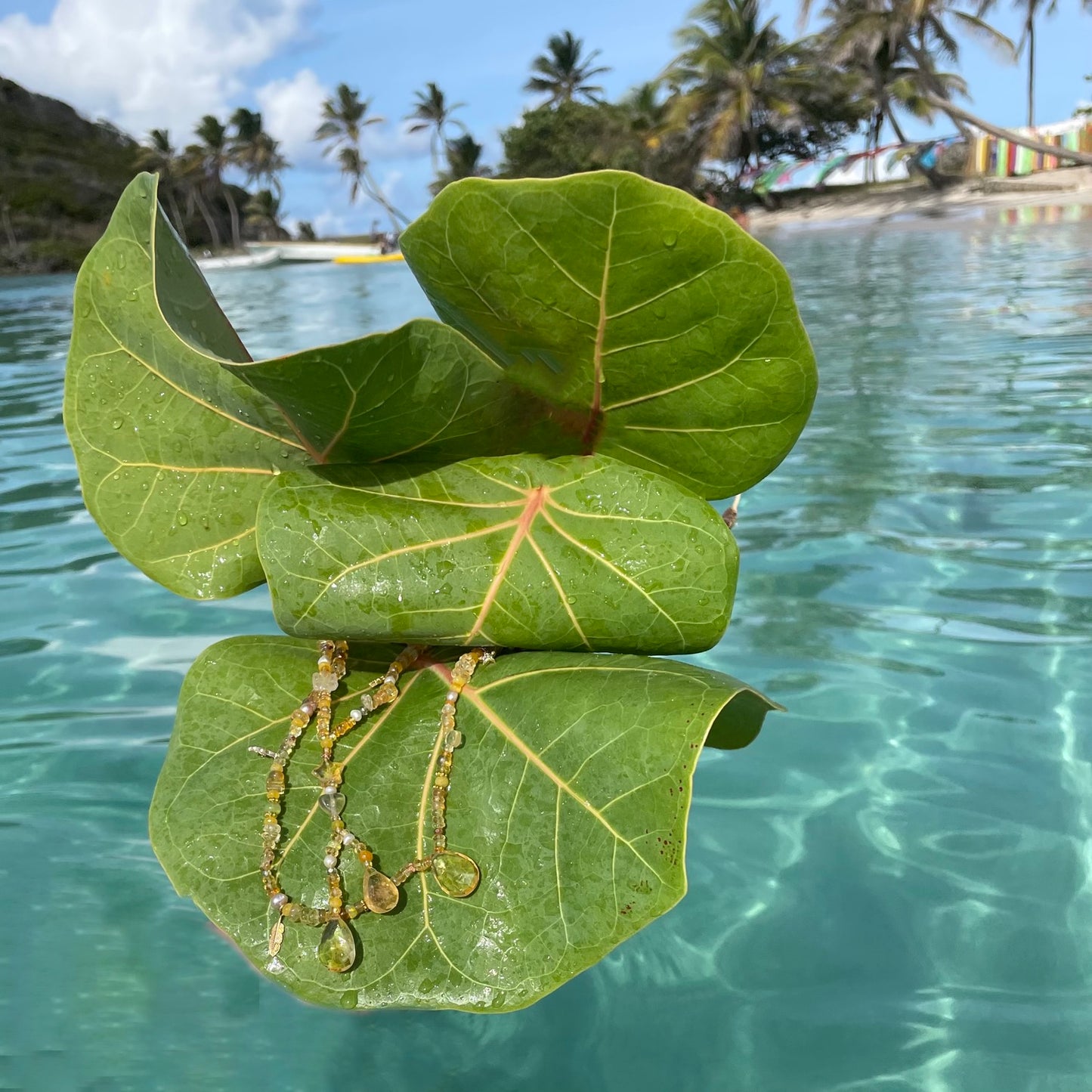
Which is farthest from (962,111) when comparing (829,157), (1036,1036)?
(1036,1036)

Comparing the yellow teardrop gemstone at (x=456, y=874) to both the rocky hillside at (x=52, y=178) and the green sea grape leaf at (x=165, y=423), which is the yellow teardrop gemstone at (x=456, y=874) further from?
the rocky hillside at (x=52, y=178)

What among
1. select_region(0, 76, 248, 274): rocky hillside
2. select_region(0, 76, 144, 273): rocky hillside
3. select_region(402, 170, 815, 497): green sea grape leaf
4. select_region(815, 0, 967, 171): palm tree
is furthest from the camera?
select_region(0, 76, 248, 274): rocky hillside

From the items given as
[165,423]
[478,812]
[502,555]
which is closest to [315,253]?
[165,423]

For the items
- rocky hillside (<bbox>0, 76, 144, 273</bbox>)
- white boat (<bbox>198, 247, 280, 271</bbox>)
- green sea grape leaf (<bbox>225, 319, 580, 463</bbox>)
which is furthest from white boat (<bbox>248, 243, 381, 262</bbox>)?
green sea grape leaf (<bbox>225, 319, 580, 463</bbox>)

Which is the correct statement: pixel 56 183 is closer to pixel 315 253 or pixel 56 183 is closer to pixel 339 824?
pixel 315 253

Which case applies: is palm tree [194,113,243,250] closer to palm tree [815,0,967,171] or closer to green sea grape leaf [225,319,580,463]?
palm tree [815,0,967,171]

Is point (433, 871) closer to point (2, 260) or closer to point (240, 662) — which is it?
point (240, 662)
